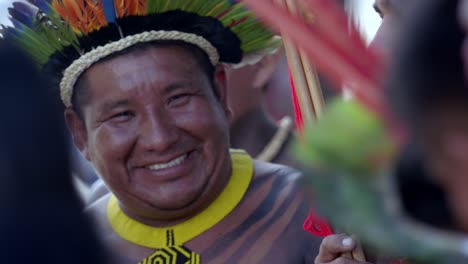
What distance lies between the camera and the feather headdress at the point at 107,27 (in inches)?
116

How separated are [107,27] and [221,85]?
47cm

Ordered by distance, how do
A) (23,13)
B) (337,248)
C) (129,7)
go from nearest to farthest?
(337,248) < (129,7) < (23,13)

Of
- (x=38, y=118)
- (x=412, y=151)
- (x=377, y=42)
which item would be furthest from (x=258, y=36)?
(x=412, y=151)

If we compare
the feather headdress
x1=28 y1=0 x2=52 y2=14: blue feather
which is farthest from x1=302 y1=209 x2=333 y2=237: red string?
x1=28 y1=0 x2=52 y2=14: blue feather

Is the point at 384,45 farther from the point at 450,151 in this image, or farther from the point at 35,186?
the point at 35,186

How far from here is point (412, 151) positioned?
109 cm

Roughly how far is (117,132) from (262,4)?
73.3 inches

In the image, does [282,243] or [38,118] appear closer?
[38,118]

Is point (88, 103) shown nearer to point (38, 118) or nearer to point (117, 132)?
point (117, 132)

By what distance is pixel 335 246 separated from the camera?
257 cm

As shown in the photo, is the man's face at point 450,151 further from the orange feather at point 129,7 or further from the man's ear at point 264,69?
the man's ear at point 264,69

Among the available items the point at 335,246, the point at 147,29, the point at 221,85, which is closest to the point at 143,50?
the point at 147,29

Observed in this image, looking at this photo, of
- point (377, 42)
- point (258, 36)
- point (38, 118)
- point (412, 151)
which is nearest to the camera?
point (412, 151)

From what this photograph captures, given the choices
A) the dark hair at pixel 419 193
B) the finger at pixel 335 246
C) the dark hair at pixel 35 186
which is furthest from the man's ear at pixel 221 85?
the dark hair at pixel 419 193
